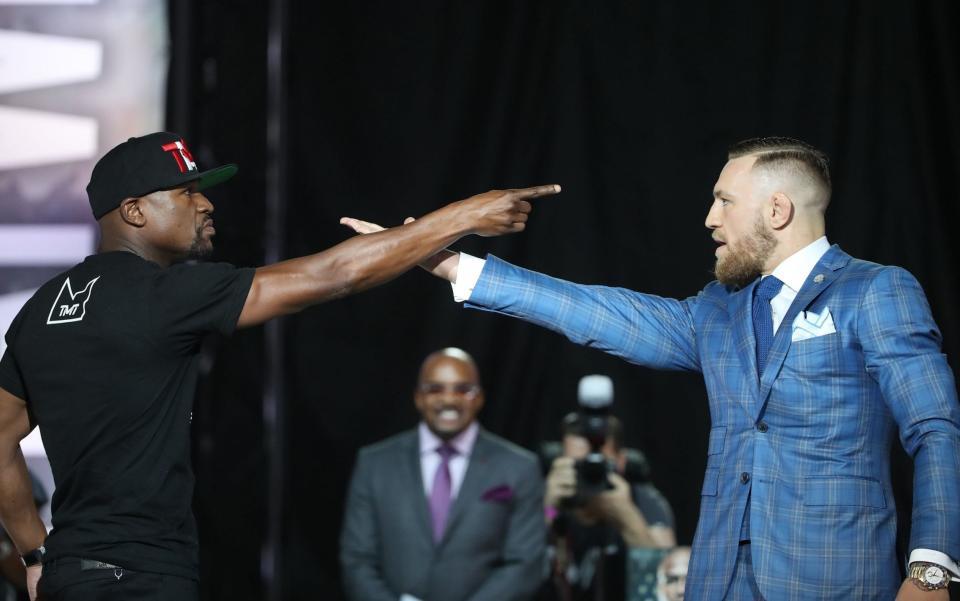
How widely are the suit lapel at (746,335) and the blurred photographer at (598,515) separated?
1.67 m

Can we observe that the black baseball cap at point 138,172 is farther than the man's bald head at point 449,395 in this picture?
No

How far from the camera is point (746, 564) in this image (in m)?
2.37

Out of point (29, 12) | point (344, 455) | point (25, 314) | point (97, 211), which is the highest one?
point (29, 12)

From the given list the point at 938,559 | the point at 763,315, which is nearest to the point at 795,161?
the point at 763,315

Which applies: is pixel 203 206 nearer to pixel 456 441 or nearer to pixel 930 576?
pixel 930 576

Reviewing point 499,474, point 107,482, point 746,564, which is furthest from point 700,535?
point 499,474

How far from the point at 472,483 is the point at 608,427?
0.58 metres

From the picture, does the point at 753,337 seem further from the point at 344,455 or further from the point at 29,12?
the point at 29,12

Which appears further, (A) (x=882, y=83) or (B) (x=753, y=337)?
(A) (x=882, y=83)

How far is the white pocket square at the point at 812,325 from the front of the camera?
2.39 m

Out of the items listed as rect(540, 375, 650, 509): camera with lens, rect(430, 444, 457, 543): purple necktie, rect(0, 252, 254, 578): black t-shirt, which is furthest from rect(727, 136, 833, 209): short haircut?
rect(430, 444, 457, 543): purple necktie

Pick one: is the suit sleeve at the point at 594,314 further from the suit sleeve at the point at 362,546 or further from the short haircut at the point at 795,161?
the suit sleeve at the point at 362,546

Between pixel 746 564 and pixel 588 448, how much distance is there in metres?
2.01

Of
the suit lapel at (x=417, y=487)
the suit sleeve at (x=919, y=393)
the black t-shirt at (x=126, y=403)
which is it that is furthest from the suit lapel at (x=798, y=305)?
the suit lapel at (x=417, y=487)
